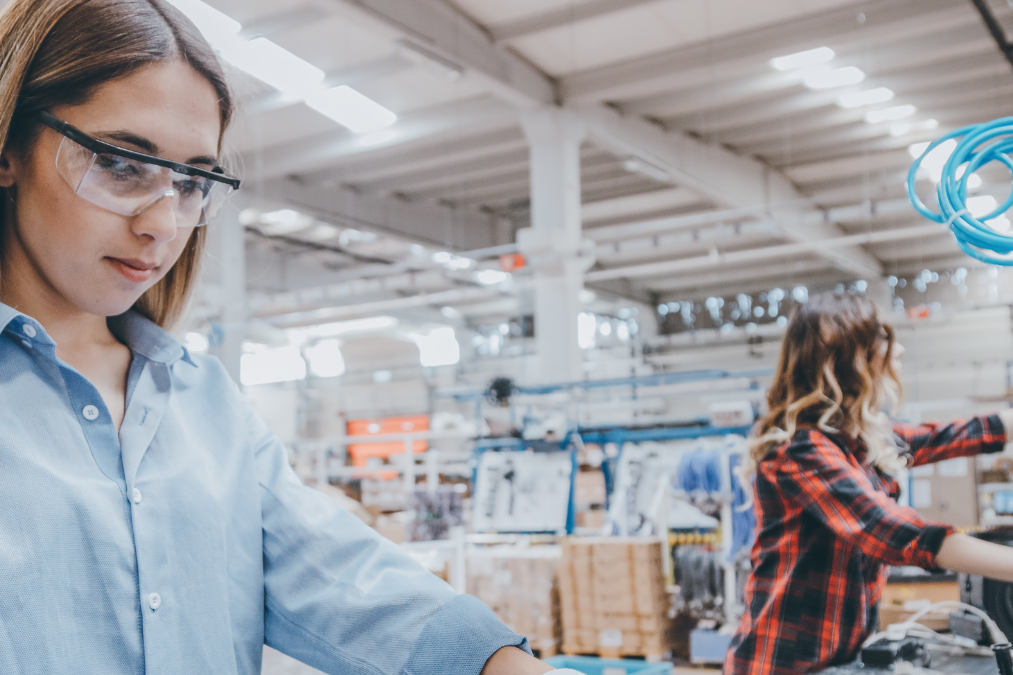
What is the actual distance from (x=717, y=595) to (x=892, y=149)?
842 centimetres

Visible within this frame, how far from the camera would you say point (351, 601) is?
834 mm

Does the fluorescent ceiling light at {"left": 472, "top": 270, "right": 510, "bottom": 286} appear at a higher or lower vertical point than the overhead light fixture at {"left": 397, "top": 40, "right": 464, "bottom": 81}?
lower

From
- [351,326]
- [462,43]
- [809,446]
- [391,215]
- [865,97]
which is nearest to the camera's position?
[809,446]

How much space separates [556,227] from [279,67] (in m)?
3.33

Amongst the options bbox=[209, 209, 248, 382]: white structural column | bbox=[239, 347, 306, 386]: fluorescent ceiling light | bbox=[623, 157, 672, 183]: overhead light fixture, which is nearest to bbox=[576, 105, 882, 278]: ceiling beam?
bbox=[623, 157, 672, 183]: overhead light fixture

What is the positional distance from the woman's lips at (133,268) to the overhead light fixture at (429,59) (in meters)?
7.42

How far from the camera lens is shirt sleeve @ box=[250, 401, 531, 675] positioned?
79cm

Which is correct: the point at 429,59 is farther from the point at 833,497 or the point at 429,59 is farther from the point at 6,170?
the point at 6,170

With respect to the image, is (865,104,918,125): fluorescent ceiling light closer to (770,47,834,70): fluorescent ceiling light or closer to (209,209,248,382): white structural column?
(770,47,834,70): fluorescent ceiling light

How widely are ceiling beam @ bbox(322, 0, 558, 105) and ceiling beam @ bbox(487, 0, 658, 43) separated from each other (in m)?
0.19

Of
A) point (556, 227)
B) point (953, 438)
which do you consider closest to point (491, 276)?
point (556, 227)

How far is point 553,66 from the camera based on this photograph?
9578 mm

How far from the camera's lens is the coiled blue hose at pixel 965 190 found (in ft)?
4.79

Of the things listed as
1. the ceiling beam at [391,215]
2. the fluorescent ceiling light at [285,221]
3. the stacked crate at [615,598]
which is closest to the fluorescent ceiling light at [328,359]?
the fluorescent ceiling light at [285,221]
